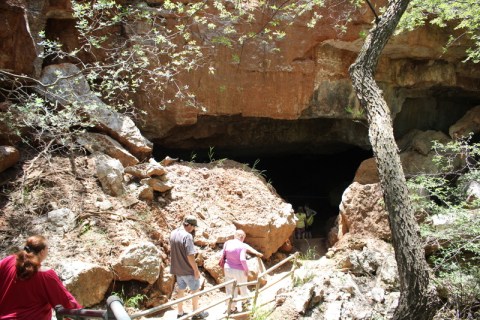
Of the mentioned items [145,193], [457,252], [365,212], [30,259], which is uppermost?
[30,259]

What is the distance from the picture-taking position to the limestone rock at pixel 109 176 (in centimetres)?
699

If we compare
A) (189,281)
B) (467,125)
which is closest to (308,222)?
(467,125)

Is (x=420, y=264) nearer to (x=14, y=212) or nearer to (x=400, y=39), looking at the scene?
(x=14, y=212)

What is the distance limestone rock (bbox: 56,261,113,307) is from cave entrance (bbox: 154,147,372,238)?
7.52 meters

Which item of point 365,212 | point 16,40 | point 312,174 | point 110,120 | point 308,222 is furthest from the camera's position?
point 312,174

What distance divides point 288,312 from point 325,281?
826mm

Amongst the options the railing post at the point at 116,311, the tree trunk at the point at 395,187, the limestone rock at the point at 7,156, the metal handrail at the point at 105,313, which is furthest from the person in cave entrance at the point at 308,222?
the railing post at the point at 116,311

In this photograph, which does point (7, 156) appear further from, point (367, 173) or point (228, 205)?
point (367, 173)

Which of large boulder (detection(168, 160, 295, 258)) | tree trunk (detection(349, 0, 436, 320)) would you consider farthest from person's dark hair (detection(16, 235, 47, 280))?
large boulder (detection(168, 160, 295, 258))

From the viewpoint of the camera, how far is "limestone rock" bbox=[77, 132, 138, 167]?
24.5 ft

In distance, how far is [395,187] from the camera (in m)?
4.30

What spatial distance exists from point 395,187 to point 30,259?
3268mm

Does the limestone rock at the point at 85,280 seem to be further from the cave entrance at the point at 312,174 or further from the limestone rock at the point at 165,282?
the cave entrance at the point at 312,174

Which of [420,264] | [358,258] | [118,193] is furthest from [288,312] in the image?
[118,193]
